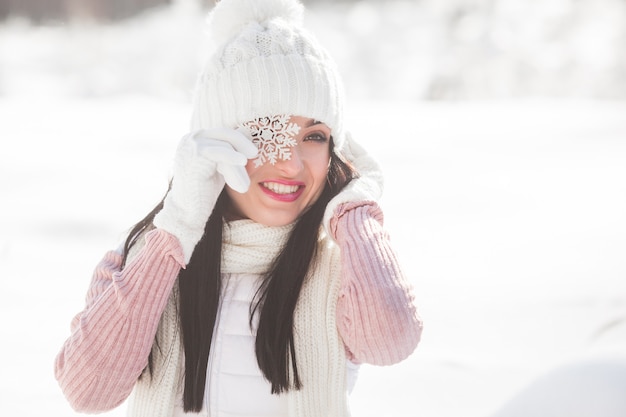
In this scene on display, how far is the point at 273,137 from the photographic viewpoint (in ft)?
4.42

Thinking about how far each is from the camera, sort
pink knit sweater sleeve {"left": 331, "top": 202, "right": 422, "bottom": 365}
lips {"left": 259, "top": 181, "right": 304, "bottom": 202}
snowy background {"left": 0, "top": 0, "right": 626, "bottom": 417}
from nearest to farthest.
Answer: pink knit sweater sleeve {"left": 331, "top": 202, "right": 422, "bottom": 365} < lips {"left": 259, "top": 181, "right": 304, "bottom": 202} < snowy background {"left": 0, "top": 0, "right": 626, "bottom": 417}

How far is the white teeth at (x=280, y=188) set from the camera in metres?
1.36

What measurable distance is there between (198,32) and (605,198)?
10.5 feet

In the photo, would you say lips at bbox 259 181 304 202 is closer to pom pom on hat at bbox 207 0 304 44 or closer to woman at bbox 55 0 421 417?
woman at bbox 55 0 421 417

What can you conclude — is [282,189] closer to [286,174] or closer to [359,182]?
[286,174]

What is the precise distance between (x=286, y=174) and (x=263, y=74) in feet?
0.65

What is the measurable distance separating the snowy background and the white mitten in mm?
474

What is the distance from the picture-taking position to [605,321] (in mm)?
2271

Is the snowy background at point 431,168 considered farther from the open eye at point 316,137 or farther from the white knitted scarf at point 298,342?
the open eye at point 316,137

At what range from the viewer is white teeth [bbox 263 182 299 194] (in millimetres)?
1362

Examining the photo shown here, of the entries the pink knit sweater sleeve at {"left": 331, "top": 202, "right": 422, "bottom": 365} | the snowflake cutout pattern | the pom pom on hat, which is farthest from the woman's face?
the pom pom on hat

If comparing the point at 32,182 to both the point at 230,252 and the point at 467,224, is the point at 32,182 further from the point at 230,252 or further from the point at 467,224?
the point at 230,252

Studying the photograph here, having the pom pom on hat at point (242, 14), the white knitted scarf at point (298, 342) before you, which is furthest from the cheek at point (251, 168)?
the pom pom on hat at point (242, 14)

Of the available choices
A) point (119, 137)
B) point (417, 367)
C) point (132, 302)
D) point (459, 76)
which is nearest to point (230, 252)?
point (132, 302)
